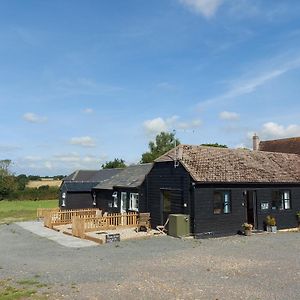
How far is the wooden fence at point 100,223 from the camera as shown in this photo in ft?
77.2

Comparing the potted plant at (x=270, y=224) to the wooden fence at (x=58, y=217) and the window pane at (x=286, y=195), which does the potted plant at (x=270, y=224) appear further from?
the wooden fence at (x=58, y=217)

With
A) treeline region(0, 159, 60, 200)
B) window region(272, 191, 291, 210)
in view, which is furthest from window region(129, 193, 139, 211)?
treeline region(0, 159, 60, 200)

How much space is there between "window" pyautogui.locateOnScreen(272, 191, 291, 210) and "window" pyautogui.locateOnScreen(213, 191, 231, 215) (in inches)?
154

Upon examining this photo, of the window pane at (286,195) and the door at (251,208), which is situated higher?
the window pane at (286,195)

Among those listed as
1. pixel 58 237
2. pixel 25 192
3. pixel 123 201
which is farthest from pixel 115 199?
pixel 25 192

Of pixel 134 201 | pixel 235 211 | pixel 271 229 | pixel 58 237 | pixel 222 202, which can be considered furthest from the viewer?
pixel 134 201

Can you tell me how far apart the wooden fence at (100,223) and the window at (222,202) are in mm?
5748

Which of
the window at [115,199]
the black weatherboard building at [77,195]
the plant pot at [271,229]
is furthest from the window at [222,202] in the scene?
the black weatherboard building at [77,195]

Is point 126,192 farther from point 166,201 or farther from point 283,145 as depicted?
point 283,145

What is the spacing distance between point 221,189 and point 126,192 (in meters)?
8.84

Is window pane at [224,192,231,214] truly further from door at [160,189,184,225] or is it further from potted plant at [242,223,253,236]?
door at [160,189,184,225]

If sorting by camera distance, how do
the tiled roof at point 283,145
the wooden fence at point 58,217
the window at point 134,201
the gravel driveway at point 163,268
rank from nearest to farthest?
the gravel driveway at point 163,268 < the window at point 134,201 < the wooden fence at point 58,217 < the tiled roof at point 283,145

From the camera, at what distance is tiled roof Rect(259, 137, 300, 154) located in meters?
37.5

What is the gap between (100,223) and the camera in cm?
2533
